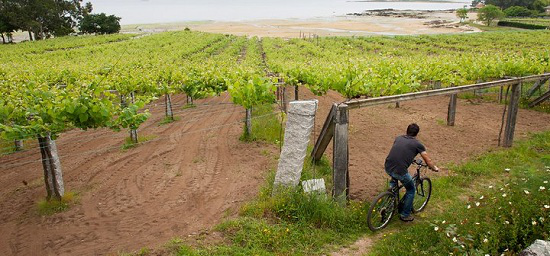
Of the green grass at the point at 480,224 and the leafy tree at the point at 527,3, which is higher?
the leafy tree at the point at 527,3

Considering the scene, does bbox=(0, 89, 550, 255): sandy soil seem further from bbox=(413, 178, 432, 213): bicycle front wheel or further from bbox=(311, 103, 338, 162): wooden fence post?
bbox=(311, 103, 338, 162): wooden fence post

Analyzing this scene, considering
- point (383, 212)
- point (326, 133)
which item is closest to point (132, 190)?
point (326, 133)

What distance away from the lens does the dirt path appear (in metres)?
6.64

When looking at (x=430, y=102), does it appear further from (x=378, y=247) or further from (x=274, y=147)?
(x=378, y=247)

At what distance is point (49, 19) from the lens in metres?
66.9

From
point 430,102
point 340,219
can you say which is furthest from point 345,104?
point 430,102

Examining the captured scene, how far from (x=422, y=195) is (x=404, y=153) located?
1.43 metres

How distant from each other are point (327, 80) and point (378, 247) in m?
6.59

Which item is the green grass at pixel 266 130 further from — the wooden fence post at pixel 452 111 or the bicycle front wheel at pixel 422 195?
the wooden fence post at pixel 452 111

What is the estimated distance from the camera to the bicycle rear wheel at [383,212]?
642cm

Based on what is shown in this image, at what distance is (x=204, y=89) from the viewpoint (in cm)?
1284

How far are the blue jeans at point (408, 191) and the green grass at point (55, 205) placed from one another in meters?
6.42

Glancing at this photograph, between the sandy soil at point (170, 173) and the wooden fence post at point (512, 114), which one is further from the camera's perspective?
the wooden fence post at point (512, 114)

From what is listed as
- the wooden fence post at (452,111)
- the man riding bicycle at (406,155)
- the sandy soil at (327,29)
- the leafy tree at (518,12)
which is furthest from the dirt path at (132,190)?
the leafy tree at (518,12)
